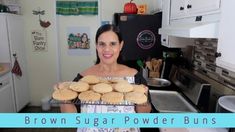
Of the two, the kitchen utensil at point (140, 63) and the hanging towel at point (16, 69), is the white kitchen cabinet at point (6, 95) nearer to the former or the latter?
the hanging towel at point (16, 69)

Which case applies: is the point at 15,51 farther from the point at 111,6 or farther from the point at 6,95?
the point at 111,6

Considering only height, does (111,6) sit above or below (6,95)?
above

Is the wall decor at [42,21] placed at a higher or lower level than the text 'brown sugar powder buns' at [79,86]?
higher

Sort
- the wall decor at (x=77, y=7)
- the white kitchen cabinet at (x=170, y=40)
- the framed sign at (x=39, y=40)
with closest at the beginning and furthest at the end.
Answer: the white kitchen cabinet at (x=170, y=40), the wall decor at (x=77, y=7), the framed sign at (x=39, y=40)

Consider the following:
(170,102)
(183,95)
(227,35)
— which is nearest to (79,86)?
(227,35)

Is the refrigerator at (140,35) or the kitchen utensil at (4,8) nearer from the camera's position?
the refrigerator at (140,35)

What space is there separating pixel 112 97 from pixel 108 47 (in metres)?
0.30

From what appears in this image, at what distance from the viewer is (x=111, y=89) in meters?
1.01

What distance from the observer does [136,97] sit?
92cm

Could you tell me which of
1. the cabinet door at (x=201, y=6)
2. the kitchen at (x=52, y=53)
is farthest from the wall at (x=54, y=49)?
the cabinet door at (x=201, y=6)

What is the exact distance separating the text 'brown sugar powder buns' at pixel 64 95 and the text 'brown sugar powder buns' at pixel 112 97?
0.14m

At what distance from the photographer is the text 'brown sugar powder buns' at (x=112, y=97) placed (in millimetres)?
918

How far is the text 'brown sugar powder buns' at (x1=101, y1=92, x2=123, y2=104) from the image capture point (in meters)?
0.92

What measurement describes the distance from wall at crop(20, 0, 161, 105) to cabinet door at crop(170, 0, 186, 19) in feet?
4.86
